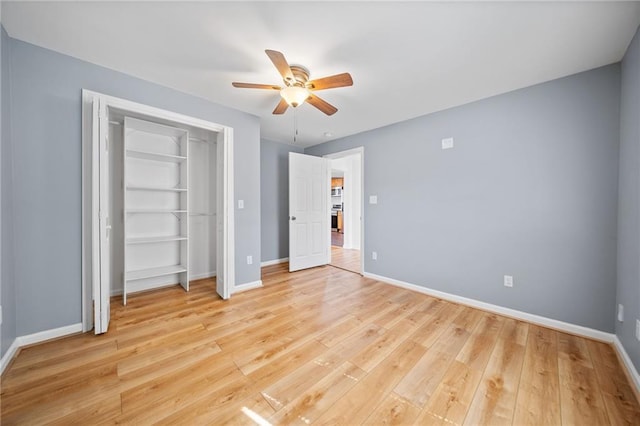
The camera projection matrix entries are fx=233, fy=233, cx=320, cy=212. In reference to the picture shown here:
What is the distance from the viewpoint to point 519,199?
2457 millimetres

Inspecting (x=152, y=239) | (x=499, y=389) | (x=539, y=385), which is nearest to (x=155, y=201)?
(x=152, y=239)

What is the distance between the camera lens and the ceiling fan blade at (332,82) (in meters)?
1.81

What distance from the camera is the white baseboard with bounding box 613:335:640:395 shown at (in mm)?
1505

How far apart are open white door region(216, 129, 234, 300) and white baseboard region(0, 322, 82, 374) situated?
1.29m

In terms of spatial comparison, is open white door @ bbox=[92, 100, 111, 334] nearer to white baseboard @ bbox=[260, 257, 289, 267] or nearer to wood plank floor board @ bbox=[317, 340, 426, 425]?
wood plank floor board @ bbox=[317, 340, 426, 425]

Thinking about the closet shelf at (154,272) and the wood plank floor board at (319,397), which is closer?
the wood plank floor board at (319,397)

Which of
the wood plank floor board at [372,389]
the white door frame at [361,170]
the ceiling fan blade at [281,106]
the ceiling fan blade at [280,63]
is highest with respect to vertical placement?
the ceiling fan blade at [281,106]

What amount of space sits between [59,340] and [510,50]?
4.43 meters

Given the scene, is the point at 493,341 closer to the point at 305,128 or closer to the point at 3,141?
the point at 305,128

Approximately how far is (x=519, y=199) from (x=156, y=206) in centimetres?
447


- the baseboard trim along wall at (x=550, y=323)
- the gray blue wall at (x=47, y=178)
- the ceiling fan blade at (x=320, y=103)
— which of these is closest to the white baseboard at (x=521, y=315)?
the baseboard trim along wall at (x=550, y=323)

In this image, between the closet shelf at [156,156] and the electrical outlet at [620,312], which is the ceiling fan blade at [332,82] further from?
the electrical outlet at [620,312]

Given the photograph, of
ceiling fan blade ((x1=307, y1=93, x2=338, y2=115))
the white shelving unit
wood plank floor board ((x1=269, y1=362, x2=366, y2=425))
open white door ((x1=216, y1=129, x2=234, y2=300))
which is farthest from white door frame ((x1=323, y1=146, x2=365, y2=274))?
the white shelving unit

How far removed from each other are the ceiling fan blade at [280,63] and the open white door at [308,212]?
2196 millimetres
